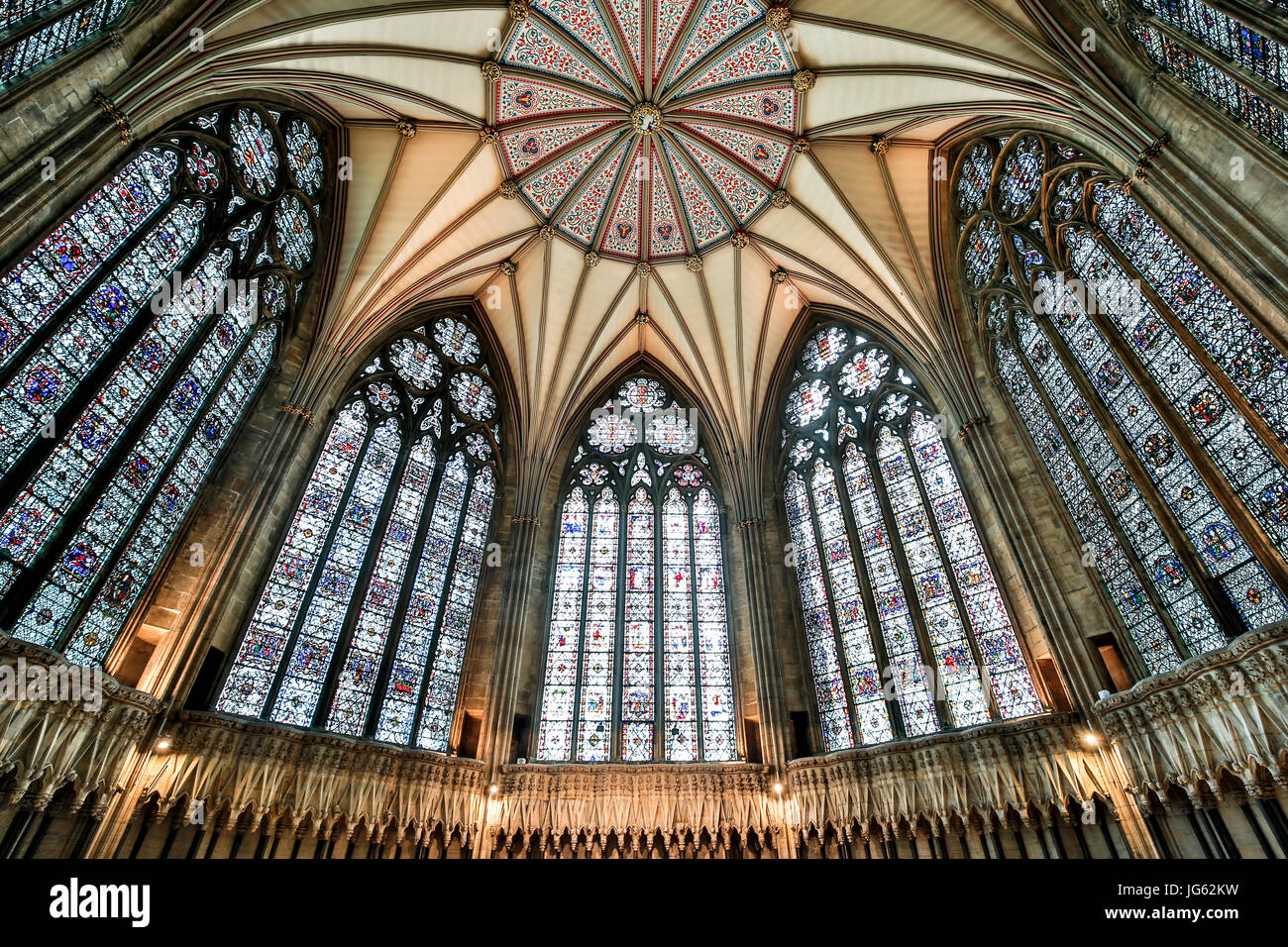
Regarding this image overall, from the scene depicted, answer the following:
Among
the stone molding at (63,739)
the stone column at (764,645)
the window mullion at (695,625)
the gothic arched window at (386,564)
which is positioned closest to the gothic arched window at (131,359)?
the stone molding at (63,739)

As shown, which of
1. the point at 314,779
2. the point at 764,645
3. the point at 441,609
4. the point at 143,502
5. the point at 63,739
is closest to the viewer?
the point at 63,739

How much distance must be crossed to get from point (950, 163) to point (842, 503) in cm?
794

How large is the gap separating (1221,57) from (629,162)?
11.5 meters

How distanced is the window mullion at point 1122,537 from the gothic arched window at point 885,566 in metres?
2.29

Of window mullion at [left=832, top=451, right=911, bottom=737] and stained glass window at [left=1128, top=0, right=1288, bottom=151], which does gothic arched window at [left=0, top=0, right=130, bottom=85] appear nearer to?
stained glass window at [left=1128, top=0, right=1288, bottom=151]

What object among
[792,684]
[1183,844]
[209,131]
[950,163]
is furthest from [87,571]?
[950,163]

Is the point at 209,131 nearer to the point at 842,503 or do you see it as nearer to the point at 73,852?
the point at 73,852

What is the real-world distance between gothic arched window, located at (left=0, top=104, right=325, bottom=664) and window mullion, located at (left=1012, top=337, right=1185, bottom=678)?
1478cm

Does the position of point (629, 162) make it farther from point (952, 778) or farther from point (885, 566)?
point (952, 778)

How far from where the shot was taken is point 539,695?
46.6ft

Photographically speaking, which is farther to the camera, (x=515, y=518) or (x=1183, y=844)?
(x=515, y=518)

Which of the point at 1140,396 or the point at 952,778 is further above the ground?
the point at 1140,396

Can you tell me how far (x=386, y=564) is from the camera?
45.9ft

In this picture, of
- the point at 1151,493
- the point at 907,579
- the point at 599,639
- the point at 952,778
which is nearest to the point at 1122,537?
the point at 1151,493
